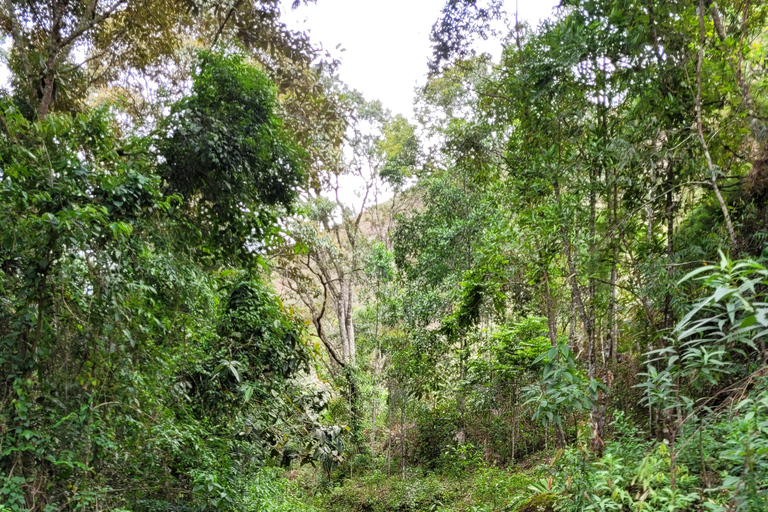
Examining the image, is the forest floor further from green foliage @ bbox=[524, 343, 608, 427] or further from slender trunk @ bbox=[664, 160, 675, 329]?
slender trunk @ bbox=[664, 160, 675, 329]

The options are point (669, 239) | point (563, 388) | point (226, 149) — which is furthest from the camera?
point (226, 149)

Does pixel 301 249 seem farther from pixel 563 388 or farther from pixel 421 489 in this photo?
pixel 421 489

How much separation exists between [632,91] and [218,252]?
388 cm

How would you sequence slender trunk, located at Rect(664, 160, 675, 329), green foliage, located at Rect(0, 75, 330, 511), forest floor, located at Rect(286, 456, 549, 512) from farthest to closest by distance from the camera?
forest floor, located at Rect(286, 456, 549, 512), slender trunk, located at Rect(664, 160, 675, 329), green foliage, located at Rect(0, 75, 330, 511)

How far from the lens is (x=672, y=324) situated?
11.6 feet

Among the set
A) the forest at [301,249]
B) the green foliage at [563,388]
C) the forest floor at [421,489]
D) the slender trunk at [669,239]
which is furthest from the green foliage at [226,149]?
the forest floor at [421,489]

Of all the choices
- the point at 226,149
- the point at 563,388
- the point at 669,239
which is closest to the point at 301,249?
the point at 226,149

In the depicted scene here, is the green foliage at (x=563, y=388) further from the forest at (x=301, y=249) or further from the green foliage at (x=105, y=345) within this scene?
the green foliage at (x=105, y=345)

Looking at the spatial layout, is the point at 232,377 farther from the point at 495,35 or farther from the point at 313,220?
the point at 313,220

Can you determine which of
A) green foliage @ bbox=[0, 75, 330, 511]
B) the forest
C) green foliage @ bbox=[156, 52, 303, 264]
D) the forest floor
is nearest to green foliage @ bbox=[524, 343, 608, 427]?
the forest

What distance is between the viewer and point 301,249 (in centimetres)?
502

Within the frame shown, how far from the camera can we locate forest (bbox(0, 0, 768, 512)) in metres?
2.70

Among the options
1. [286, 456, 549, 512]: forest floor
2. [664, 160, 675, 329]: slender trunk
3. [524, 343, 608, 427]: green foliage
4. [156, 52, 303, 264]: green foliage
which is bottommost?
[286, 456, 549, 512]: forest floor

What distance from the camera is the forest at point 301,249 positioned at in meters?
2.70
